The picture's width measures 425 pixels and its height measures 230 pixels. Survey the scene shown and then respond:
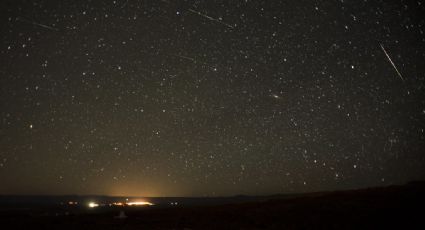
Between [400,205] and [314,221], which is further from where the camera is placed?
[400,205]

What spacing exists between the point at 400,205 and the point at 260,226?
26.6 ft

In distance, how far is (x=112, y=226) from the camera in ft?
65.2

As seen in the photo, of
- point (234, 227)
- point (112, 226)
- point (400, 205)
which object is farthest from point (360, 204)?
point (112, 226)

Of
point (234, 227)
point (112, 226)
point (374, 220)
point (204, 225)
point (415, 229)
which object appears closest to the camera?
point (415, 229)

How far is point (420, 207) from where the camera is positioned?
58.7ft

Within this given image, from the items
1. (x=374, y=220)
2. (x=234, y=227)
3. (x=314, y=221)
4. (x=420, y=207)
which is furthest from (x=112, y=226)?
(x=420, y=207)

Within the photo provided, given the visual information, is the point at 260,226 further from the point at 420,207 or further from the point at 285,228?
the point at 420,207

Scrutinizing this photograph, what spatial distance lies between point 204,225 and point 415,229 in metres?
9.82

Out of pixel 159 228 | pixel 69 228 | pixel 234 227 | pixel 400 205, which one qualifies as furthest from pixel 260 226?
pixel 69 228

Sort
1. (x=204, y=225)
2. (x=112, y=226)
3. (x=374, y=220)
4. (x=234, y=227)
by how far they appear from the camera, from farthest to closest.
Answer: (x=112, y=226), (x=204, y=225), (x=234, y=227), (x=374, y=220)

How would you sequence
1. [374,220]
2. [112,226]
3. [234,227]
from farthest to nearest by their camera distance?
1. [112,226]
2. [234,227]
3. [374,220]

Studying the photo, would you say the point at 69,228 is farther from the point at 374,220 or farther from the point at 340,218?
the point at 374,220

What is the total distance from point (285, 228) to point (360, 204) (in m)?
7.11

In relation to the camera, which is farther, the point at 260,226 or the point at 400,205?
the point at 400,205
